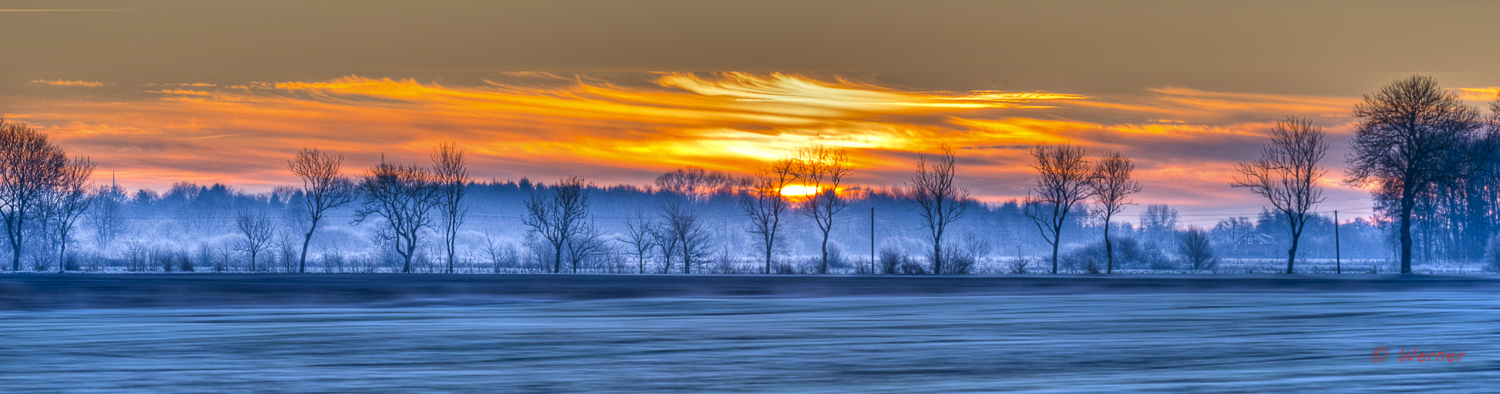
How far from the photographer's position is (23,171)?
153 feet

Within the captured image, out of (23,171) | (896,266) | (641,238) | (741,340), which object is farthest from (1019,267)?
(23,171)

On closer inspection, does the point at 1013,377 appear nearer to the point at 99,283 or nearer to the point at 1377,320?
the point at 1377,320

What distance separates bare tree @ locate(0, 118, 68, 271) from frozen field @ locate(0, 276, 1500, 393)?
32043 millimetres

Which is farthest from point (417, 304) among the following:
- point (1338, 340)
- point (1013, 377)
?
point (1338, 340)

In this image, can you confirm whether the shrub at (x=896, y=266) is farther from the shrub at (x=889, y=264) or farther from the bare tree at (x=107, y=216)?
the bare tree at (x=107, y=216)

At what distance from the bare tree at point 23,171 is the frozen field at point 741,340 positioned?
3204cm

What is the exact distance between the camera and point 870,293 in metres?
21.0

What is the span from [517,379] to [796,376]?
2451mm

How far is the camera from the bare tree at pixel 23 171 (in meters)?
46.2

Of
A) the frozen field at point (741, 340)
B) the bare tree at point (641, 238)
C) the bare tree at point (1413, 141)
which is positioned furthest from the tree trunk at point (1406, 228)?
the bare tree at point (641, 238)

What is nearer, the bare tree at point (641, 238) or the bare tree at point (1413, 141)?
the bare tree at point (1413, 141)

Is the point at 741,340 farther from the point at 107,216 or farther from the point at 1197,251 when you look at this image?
the point at 107,216

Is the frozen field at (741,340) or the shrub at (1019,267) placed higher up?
the frozen field at (741,340)

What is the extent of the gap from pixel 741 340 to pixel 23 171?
4801cm
